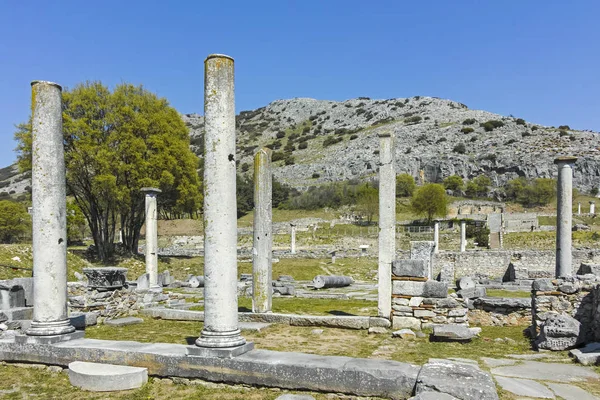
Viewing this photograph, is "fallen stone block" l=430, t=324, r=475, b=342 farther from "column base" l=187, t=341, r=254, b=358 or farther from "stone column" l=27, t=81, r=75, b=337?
"stone column" l=27, t=81, r=75, b=337

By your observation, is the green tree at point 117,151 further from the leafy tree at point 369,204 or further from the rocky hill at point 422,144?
the rocky hill at point 422,144

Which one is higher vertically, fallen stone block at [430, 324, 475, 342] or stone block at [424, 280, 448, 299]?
stone block at [424, 280, 448, 299]

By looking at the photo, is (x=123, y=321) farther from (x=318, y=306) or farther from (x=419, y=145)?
(x=419, y=145)

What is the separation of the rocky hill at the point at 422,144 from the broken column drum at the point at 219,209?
253 feet

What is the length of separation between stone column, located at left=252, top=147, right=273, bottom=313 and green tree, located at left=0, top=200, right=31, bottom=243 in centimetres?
3992

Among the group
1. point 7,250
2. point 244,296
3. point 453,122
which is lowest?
point 244,296

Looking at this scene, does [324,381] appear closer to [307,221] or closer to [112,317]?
[112,317]

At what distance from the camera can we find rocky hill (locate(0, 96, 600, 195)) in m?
78.1

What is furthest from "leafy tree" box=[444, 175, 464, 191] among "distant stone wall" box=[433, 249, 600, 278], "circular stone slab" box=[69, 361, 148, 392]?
"circular stone slab" box=[69, 361, 148, 392]

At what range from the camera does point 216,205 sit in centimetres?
707

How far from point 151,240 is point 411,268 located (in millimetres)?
10806

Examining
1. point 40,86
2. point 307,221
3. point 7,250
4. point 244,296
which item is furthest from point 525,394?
point 307,221

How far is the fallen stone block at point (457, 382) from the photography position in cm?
496

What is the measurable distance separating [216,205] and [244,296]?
1281cm
